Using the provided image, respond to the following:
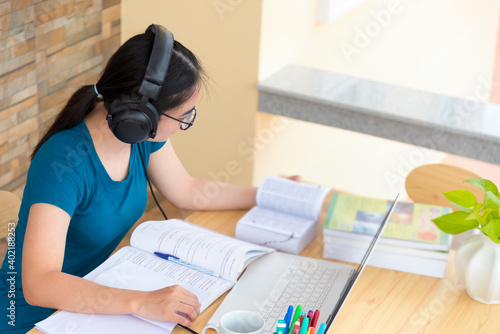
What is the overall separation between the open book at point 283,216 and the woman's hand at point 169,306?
1.10ft

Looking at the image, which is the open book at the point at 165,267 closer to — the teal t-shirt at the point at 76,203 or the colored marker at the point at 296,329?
the teal t-shirt at the point at 76,203

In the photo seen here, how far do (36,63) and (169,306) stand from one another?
1246 mm

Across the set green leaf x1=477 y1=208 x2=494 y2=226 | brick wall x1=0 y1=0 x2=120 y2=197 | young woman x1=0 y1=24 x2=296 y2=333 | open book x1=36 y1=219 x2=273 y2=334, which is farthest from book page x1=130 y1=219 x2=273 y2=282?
brick wall x1=0 y1=0 x2=120 y2=197

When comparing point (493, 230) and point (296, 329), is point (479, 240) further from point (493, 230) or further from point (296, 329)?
point (296, 329)

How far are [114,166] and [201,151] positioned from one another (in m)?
1.14

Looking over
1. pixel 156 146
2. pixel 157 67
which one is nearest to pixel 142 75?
pixel 157 67

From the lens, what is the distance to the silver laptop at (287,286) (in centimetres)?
126

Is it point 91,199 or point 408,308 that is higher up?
point 91,199

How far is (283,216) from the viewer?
5.18 feet

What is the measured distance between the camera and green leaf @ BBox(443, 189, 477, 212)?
1324mm

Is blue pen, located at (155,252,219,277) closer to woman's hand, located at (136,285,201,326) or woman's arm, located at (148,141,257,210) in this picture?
woman's hand, located at (136,285,201,326)

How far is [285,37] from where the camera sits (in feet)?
8.12

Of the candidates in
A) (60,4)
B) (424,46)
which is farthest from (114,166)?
(424,46)

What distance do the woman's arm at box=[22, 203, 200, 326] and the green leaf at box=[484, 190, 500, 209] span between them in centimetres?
60
